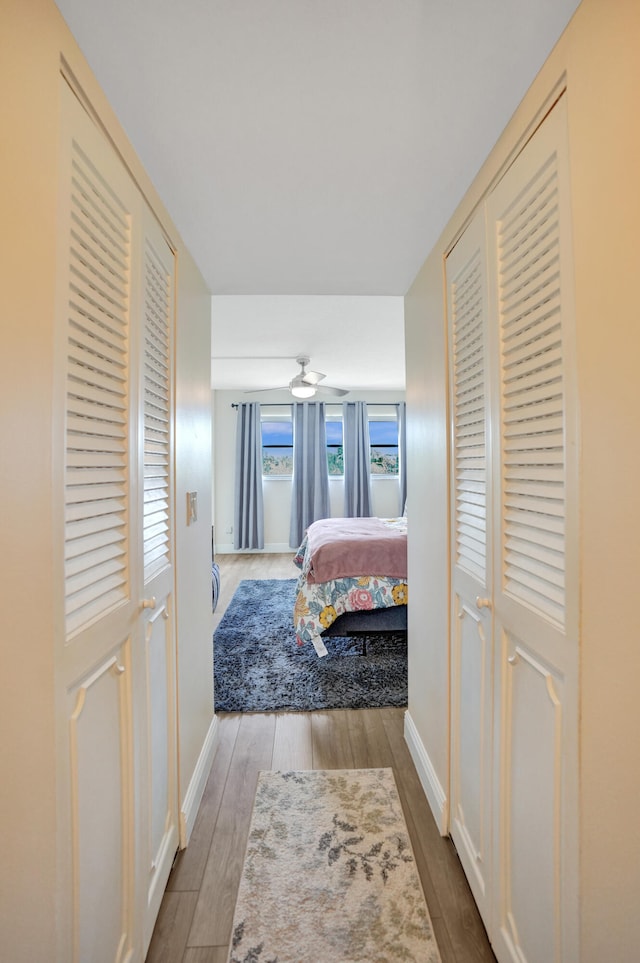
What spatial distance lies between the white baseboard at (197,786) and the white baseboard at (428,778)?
930 mm

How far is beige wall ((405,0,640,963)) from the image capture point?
720 millimetres

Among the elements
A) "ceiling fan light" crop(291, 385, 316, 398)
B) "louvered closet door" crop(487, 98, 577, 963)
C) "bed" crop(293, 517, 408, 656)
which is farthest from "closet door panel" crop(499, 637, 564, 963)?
"ceiling fan light" crop(291, 385, 316, 398)

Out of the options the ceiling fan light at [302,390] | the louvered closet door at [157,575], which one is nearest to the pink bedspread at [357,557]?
the louvered closet door at [157,575]

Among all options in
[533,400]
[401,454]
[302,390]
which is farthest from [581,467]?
[401,454]

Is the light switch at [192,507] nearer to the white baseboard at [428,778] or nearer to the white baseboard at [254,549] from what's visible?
the white baseboard at [428,778]

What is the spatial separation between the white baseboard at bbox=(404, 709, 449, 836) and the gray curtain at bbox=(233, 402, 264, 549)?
474cm

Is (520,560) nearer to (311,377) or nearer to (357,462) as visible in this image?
(311,377)

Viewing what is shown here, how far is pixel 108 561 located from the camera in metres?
1.03

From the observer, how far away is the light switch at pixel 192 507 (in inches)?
69.3

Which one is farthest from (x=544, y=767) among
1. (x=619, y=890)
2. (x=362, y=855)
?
(x=362, y=855)

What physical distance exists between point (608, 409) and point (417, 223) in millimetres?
1148

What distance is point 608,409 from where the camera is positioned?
2.47 feet

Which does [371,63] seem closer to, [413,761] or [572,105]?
[572,105]

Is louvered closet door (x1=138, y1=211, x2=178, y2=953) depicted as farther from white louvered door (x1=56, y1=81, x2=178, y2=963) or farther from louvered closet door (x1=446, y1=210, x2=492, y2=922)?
louvered closet door (x1=446, y1=210, x2=492, y2=922)
